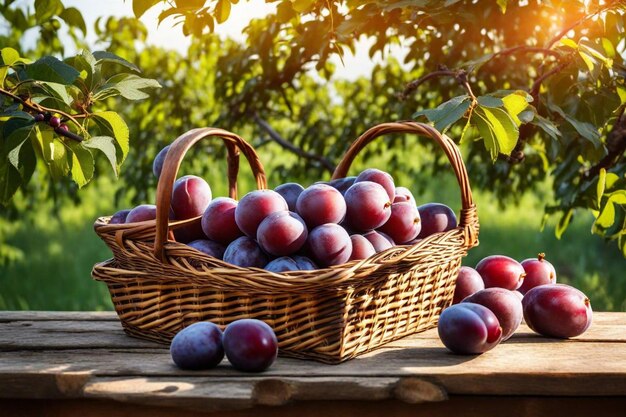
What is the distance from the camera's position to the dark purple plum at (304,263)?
129cm

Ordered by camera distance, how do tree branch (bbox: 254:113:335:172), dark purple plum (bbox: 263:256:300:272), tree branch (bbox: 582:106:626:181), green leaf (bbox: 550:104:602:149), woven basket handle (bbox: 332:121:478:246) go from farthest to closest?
tree branch (bbox: 254:113:335:172) → tree branch (bbox: 582:106:626:181) → green leaf (bbox: 550:104:602:149) → woven basket handle (bbox: 332:121:478:246) → dark purple plum (bbox: 263:256:300:272)

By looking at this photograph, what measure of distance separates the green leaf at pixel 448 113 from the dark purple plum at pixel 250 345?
0.44m

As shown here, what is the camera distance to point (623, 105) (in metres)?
1.86

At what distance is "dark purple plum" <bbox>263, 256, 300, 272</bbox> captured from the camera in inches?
50.1

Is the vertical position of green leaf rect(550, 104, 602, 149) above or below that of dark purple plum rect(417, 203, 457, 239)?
above

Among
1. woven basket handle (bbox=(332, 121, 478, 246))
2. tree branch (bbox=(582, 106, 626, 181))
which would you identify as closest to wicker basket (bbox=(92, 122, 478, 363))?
woven basket handle (bbox=(332, 121, 478, 246))

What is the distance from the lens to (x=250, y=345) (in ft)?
3.97

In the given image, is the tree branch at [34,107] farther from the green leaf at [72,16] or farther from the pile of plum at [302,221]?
the green leaf at [72,16]

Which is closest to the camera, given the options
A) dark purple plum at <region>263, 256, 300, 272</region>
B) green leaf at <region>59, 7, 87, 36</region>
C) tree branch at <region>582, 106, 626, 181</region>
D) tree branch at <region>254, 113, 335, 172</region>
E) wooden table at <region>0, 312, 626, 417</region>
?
wooden table at <region>0, 312, 626, 417</region>

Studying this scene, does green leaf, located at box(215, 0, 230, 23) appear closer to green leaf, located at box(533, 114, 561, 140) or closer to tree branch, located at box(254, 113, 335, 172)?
green leaf, located at box(533, 114, 561, 140)

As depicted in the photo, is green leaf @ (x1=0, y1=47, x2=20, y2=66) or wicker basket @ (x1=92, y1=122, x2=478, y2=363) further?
green leaf @ (x1=0, y1=47, x2=20, y2=66)

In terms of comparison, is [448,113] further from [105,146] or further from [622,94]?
[622,94]

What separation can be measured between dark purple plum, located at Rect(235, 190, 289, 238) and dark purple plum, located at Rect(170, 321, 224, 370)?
195 millimetres

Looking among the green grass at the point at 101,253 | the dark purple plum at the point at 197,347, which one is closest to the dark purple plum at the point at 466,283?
the dark purple plum at the point at 197,347
